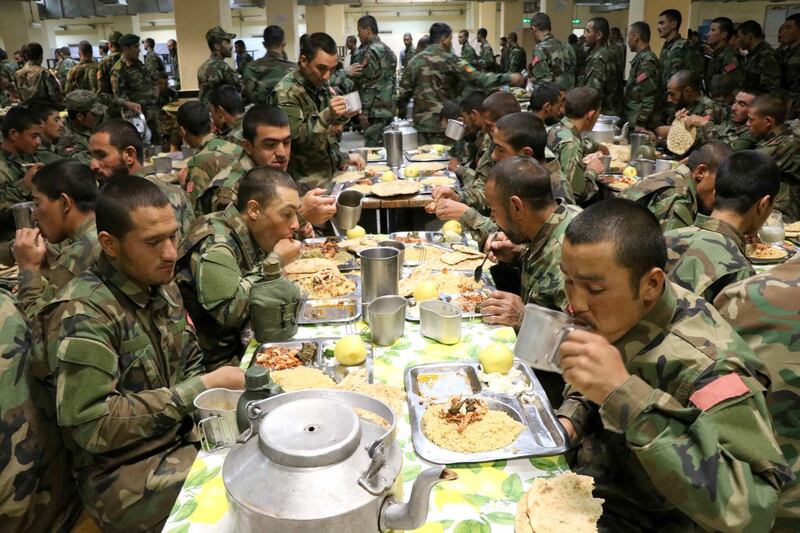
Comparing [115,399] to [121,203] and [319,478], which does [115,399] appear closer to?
[121,203]

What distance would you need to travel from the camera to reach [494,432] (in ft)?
5.91

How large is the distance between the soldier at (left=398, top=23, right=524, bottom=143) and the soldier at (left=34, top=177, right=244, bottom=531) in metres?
5.96

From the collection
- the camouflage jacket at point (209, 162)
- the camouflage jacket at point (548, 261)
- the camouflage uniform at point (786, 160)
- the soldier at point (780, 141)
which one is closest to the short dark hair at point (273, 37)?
the camouflage jacket at point (209, 162)

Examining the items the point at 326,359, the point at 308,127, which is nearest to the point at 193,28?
the point at 308,127

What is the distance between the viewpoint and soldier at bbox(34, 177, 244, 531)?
6.10 ft

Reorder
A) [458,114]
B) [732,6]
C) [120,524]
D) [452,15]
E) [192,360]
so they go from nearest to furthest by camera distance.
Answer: [120,524], [192,360], [458,114], [732,6], [452,15]

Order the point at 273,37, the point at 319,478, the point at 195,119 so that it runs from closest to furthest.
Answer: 1. the point at 319,478
2. the point at 195,119
3. the point at 273,37

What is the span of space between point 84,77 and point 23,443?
1024cm

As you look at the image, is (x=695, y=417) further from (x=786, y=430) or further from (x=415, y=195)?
(x=415, y=195)

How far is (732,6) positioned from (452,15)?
11.4m

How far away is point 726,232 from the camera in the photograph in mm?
2629

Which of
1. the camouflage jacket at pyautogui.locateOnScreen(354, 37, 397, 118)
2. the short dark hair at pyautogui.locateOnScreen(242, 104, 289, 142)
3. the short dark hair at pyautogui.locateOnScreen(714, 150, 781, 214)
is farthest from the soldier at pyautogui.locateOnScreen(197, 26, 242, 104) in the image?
the short dark hair at pyautogui.locateOnScreen(714, 150, 781, 214)

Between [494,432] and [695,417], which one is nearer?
[695,417]

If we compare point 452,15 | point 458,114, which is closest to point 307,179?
point 458,114
